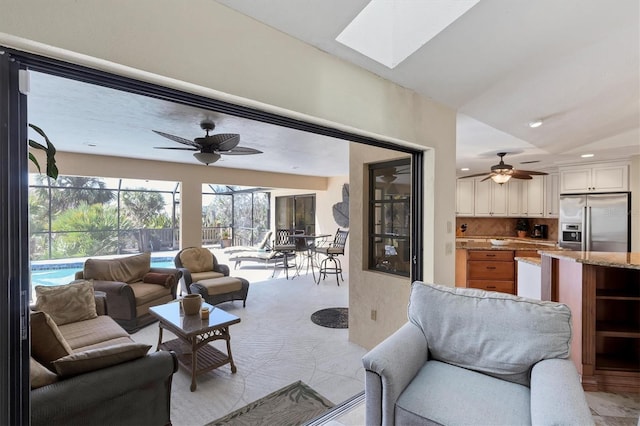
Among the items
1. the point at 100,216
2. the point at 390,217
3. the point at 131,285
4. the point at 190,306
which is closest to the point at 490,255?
the point at 390,217

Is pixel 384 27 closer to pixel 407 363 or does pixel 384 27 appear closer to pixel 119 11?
pixel 119 11

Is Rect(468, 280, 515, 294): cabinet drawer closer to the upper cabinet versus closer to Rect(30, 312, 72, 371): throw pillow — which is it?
the upper cabinet

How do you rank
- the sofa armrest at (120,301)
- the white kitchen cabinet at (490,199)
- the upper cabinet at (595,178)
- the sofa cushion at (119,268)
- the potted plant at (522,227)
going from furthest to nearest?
1. the potted plant at (522,227)
2. the white kitchen cabinet at (490,199)
3. the upper cabinet at (595,178)
4. the sofa cushion at (119,268)
5. the sofa armrest at (120,301)

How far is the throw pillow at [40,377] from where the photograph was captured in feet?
4.60

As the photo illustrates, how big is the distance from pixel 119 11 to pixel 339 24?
0.98 meters

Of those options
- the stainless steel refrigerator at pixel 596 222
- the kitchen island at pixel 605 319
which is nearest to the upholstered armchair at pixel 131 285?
the kitchen island at pixel 605 319

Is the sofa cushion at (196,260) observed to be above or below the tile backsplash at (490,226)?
below

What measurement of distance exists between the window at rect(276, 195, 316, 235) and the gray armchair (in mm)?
6641

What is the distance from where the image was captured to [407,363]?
1.64 m

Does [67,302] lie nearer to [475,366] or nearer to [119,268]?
[119,268]

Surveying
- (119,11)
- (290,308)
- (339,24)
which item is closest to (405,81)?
(339,24)

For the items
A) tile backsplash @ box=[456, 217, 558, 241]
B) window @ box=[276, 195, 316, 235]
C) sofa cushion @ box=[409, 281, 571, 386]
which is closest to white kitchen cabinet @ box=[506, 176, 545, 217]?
tile backsplash @ box=[456, 217, 558, 241]

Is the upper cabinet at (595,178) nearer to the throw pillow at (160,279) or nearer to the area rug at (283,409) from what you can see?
the area rug at (283,409)

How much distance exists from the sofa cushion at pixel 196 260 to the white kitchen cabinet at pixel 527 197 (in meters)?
5.96
